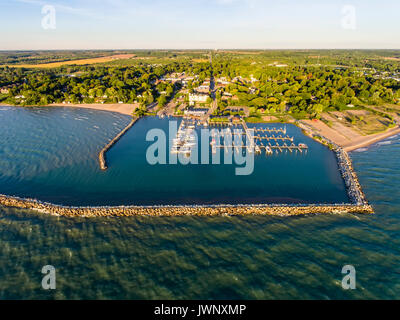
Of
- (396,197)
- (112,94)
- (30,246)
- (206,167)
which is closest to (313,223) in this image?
(396,197)

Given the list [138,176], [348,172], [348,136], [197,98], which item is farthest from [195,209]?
[197,98]

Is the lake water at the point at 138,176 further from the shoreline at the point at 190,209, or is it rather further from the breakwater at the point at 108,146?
the shoreline at the point at 190,209

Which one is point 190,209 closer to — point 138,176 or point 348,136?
point 138,176

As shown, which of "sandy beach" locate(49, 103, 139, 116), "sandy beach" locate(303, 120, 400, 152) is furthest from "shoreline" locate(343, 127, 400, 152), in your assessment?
"sandy beach" locate(49, 103, 139, 116)

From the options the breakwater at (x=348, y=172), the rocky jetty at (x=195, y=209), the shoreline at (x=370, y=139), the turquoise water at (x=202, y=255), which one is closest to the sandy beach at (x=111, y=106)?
the rocky jetty at (x=195, y=209)

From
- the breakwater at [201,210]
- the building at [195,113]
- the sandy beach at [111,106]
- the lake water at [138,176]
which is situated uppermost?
the sandy beach at [111,106]

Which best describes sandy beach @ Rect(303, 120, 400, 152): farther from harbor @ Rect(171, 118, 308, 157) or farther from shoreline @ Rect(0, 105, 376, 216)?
shoreline @ Rect(0, 105, 376, 216)
